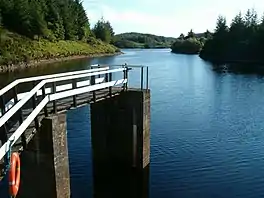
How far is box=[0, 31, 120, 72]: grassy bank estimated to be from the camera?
75644 millimetres

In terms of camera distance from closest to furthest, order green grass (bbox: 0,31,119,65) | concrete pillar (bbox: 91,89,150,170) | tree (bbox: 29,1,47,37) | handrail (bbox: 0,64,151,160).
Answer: handrail (bbox: 0,64,151,160) → concrete pillar (bbox: 91,89,150,170) → green grass (bbox: 0,31,119,65) → tree (bbox: 29,1,47,37)

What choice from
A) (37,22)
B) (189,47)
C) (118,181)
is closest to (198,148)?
(118,181)

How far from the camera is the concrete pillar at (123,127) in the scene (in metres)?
17.7

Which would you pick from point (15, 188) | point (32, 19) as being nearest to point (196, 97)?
point (15, 188)

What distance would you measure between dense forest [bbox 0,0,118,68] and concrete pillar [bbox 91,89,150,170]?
190 feet

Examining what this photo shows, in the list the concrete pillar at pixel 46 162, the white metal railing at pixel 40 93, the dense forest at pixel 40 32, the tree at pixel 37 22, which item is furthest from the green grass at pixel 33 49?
the concrete pillar at pixel 46 162

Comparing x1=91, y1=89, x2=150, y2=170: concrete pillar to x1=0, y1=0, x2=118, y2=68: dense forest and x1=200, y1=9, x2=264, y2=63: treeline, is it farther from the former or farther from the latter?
x1=200, y1=9, x2=264, y2=63: treeline

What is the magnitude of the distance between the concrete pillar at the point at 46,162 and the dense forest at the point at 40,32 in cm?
6288

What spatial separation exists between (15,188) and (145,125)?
34.5 feet

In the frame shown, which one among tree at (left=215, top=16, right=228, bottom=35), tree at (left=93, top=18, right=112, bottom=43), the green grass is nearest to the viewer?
the green grass

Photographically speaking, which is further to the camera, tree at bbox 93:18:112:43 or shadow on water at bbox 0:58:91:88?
tree at bbox 93:18:112:43

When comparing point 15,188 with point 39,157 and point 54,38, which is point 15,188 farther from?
point 54,38

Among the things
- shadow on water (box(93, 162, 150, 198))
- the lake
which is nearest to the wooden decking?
shadow on water (box(93, 162, 150, 198))

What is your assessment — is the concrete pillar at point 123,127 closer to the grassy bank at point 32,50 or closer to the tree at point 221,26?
the grassy bank at point 32,50
